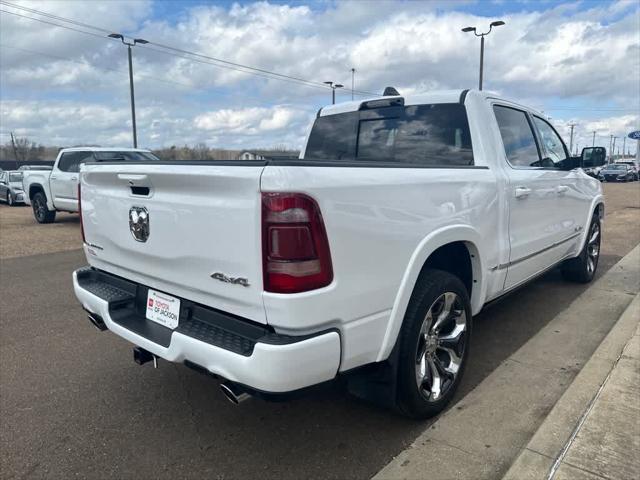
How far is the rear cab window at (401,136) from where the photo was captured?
11.7 ft

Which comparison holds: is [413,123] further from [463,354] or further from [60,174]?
[60,174]

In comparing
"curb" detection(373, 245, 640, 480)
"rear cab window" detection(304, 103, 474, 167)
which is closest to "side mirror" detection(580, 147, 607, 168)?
"curb" detection(373, 245, 640, 480)

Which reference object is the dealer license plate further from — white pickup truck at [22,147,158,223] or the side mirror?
white pickup truck at [22,147,158,223]

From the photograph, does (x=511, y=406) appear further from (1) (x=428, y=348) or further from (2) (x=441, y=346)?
(1) (x=428, y=348)

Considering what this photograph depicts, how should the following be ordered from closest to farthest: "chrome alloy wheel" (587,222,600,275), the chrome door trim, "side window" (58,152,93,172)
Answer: the chrome door trim → "chrome alloy wheel" (587,222,600,275) → "side window" (58,152,93,172)

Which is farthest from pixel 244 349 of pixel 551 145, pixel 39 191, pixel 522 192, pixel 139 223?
pixel 39 191

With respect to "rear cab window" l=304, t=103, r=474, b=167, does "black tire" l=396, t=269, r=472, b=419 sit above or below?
below

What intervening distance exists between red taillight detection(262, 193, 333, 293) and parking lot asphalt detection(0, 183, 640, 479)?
3.57 ft

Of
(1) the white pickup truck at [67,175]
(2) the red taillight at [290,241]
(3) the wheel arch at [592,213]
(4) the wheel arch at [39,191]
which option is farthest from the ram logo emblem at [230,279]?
(4) the wheel arch at [39,191]

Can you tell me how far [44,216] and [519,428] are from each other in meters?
13.1

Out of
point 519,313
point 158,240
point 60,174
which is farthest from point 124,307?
point 60,174

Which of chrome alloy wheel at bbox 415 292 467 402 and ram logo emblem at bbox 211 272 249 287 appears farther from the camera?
chrome alloy wheel at bbox 415 292 467 402

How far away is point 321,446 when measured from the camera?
9.02ft

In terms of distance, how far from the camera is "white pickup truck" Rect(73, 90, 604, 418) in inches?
81.4
